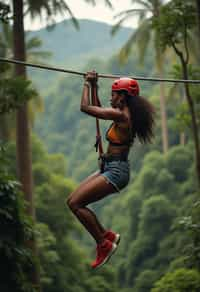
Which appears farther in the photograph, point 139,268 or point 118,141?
point 139,268

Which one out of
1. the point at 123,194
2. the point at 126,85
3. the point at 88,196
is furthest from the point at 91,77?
the point at 123,194

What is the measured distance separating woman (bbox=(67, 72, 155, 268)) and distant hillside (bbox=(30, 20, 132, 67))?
113m

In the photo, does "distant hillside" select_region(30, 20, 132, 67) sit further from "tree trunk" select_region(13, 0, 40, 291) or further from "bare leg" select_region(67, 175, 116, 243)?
"bare leg" select_region(67, 175, 116, 243)

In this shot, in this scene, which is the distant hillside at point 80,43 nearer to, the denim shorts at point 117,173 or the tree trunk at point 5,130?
the tree trunk at point 5,130

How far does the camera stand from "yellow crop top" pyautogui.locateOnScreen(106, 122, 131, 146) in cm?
642

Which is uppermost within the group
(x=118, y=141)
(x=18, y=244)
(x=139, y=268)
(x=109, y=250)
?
(x=118, y=141)

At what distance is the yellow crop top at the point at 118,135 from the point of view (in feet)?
21.1

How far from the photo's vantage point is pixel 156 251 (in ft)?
111

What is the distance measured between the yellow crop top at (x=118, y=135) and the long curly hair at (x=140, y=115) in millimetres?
62

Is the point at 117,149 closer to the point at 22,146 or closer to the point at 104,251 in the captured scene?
the point at 104,251

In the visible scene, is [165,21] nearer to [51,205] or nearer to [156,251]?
[51,205]

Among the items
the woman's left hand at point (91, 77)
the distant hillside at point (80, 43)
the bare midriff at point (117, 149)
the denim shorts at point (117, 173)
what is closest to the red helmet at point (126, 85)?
the woman's left hand at point (91, 77)

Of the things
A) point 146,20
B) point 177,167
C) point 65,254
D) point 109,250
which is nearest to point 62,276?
point 65,254

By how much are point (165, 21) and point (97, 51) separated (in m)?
115
